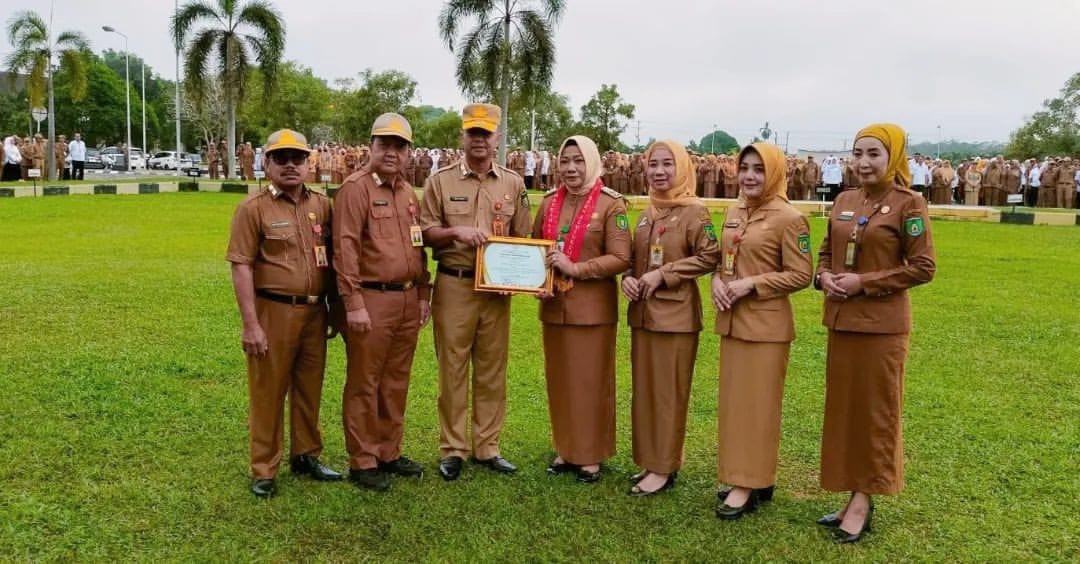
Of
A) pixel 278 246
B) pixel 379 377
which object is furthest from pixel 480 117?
pixel 379 377

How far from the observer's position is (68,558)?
149 inches

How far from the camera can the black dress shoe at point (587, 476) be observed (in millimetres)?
4820

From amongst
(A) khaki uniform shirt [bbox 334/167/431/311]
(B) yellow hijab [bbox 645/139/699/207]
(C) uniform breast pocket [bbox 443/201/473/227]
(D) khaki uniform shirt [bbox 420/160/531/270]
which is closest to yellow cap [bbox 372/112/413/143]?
(A) khaki uniform shirt [bbox 334/167/431/311]

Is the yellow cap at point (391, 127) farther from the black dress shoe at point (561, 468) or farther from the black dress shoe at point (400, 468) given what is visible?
the black dress shoe at point (561, 468)

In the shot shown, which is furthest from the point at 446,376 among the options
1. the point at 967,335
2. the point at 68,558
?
the point at 967,335

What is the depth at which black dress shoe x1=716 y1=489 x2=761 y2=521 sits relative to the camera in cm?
432

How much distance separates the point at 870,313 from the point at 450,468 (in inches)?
94.3

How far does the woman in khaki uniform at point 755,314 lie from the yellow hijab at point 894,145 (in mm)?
469

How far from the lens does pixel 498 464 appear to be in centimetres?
496

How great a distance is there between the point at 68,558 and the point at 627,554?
248 cm

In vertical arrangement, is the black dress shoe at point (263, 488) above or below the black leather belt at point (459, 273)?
below

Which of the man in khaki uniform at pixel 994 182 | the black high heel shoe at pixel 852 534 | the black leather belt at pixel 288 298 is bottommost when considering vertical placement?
the black high heel shoe at pixel 852 534

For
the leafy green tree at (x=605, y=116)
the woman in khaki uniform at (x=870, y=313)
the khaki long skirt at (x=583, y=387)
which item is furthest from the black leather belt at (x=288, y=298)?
the leafy green tree at (x=605, y=116)

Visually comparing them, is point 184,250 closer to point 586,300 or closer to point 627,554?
point 586,300
